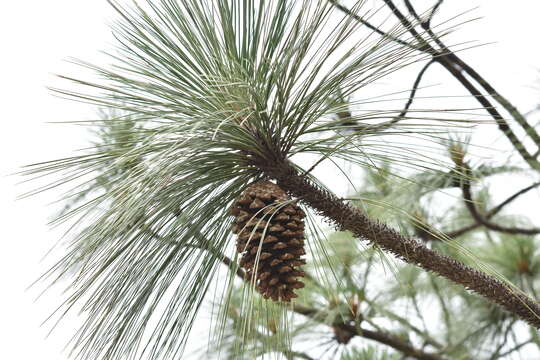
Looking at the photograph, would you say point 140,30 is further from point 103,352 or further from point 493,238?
point 493,238

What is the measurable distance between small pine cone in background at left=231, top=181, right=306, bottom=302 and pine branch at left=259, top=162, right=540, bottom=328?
0.03 meters

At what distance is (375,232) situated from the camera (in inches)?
30.5

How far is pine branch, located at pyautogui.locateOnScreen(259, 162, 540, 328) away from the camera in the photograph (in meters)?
0.76

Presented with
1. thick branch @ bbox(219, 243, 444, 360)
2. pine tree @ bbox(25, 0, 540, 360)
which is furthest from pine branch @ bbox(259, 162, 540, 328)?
thick branch @ bbox(219, 243, 444, 360)

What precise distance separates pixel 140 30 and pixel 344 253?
43.6 inches

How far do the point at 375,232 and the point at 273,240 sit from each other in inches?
4.6

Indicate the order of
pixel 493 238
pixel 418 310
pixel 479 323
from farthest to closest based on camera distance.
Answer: pixel 493 238 → pixel 418 310 → pixel 479 323

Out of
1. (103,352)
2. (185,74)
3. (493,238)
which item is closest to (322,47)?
(185,74)

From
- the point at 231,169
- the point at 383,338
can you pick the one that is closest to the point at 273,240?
the point at 231,169

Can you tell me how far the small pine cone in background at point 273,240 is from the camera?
723 millimetres

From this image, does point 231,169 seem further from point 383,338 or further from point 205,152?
point 383,338

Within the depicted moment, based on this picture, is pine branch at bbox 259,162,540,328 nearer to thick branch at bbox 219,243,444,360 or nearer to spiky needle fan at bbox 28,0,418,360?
spiky needle fan at bbox 28,0,418,360

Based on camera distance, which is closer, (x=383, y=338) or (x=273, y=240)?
(x=273, y=240)

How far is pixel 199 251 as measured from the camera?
79 cm
